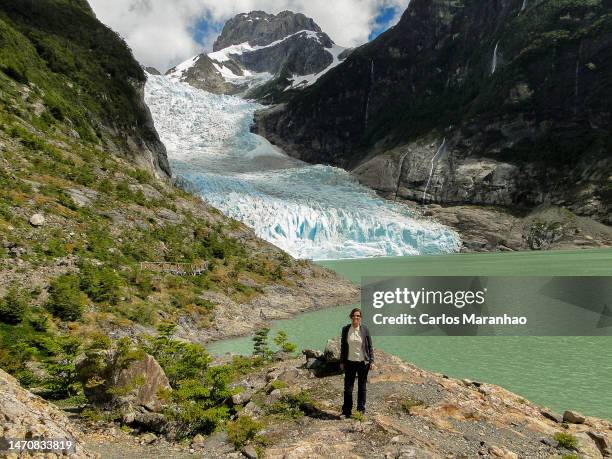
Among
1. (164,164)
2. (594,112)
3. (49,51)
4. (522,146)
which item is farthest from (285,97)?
(49,51)

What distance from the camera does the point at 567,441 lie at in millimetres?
7055

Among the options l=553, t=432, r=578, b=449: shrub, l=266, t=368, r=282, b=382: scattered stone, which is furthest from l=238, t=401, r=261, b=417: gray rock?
l=553, t=432, r=578, b=449: shrub

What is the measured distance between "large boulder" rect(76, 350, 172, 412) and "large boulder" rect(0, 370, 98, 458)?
2.31m

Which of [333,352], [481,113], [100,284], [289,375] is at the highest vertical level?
[481,113]

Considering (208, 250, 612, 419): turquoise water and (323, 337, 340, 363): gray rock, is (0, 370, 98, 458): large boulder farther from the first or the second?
(208, 250, 612, 419): turquoise water

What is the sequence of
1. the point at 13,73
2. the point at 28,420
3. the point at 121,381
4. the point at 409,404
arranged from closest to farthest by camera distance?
the point at 28,420, the point at 121,381, the point at 409,404, the point at 13,73

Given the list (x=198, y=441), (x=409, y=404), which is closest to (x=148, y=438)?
(x=198, y=441)

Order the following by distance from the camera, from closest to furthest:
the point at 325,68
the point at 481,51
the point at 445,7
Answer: the point at 481,51
the point at 445,7
the point at 325,68

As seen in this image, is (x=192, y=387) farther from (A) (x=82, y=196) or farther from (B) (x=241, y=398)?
(A) (x=82, y=196)

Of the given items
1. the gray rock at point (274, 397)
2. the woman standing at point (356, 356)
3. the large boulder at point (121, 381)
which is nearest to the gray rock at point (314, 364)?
the gray rock at point (274, 397)

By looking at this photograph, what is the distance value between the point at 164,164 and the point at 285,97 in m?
103

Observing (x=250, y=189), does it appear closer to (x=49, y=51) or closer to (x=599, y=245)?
(x=49, y=51)

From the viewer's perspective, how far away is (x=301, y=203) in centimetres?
7212

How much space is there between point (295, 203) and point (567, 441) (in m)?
65.1
